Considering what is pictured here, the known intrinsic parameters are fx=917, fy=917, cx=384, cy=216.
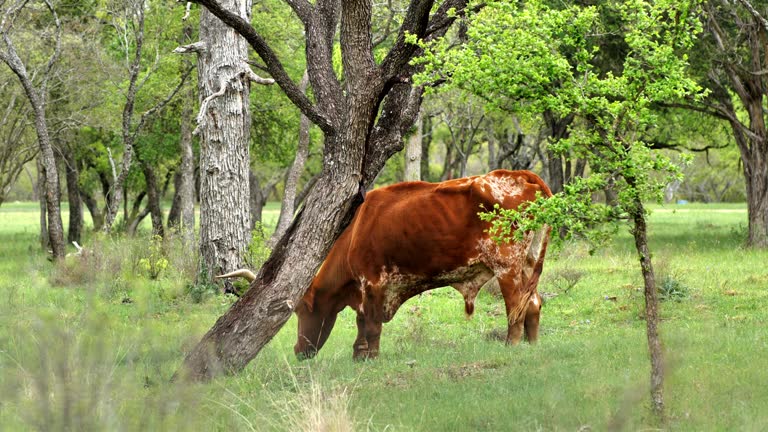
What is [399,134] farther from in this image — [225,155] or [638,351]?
[225,155]

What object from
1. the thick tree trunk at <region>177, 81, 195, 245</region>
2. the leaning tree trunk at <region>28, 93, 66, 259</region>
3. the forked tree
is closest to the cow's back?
the forked tree

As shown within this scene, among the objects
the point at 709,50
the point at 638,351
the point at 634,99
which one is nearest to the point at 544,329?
the point at 638,351

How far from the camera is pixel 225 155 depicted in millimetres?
14578

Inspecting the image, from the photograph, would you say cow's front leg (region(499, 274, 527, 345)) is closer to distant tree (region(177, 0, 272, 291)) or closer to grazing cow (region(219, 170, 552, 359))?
grazing cow (region(219, 170, 552, 359))

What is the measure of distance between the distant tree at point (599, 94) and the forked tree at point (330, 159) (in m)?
1.80

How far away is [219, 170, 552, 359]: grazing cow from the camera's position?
998cm

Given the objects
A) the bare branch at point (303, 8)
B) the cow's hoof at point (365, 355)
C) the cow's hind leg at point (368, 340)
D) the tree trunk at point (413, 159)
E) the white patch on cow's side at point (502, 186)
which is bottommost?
the cow's hoof at point (365, 355)

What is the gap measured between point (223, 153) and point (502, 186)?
5.99m

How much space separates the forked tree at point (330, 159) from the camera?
28.4 feet

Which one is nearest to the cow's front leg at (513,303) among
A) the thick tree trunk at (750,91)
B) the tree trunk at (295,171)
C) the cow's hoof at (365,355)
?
the cow's hoof at (365,355)

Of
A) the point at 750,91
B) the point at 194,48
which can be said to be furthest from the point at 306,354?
the point at 750,91

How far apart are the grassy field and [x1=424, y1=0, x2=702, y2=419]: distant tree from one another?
0.70m

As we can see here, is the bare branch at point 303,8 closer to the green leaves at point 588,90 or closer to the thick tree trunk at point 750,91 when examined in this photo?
the green leaves at point 588,90

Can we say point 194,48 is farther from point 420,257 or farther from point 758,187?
point 758,187
